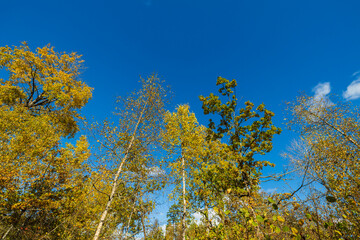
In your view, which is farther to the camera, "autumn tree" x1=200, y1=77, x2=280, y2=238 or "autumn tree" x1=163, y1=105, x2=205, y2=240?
"autumn tree" x1=163, y1=105, x2=205, y2=240

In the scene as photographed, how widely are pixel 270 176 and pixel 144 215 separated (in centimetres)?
474

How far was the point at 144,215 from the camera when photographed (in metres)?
5.86

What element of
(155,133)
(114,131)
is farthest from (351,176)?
(114,131)

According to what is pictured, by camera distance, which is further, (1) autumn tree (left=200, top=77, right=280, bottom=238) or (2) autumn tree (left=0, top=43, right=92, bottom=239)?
(2) autumn tree (left=0, top=43, right=92, bottom=239)

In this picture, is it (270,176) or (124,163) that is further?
(124,163)

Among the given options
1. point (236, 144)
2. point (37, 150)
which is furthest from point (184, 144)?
point (37, 150)

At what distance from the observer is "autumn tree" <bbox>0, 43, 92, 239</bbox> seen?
787 cm

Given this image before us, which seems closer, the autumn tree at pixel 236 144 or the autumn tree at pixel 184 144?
the autumn tree at pixel 236 144

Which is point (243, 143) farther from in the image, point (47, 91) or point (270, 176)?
point (47, 91)

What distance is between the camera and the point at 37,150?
8.48 metres

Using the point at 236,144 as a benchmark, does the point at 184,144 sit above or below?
above

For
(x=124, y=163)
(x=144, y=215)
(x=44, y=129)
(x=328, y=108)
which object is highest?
(x=328, y=108)

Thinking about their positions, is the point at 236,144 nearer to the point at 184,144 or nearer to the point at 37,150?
the point at 184,144

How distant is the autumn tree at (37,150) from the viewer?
7.87 meters
